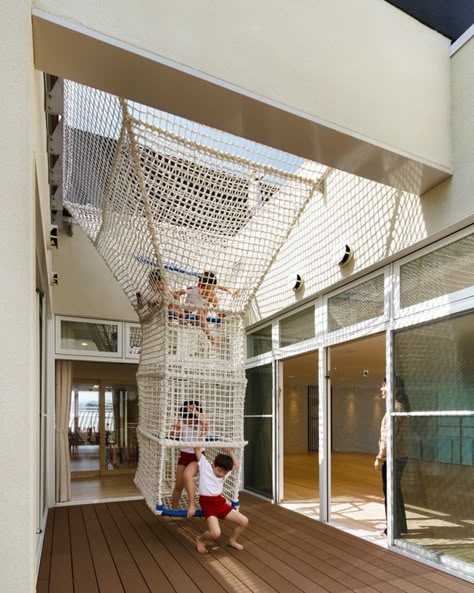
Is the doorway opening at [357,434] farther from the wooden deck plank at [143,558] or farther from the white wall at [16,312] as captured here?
the white wall at [16,312]

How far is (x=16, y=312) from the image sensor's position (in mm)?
1871

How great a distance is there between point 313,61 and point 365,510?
5023mm

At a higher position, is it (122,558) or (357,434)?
(122,558)

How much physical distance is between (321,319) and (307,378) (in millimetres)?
9456

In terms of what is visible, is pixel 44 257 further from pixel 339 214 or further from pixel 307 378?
pixel 307 378

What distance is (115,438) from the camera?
31.5 feet

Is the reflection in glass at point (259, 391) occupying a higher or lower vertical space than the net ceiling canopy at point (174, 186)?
lower

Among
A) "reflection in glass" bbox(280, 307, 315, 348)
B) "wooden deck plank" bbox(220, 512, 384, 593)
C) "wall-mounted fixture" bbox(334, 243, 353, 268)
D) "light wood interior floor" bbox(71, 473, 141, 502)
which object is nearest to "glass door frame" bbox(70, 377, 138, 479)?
"light wood interior floor" bbox(71, 473, 141, 502)

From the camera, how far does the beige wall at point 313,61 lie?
8.14ft

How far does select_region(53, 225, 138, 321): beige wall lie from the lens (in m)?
7.07

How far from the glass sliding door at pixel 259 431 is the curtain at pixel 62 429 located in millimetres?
2558

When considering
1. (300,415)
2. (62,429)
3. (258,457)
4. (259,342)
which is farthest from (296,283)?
(300,415)

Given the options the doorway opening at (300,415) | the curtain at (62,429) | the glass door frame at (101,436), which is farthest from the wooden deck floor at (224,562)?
the doorway opening at (300,415)

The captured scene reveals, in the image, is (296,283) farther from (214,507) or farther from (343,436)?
(343,436)
